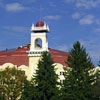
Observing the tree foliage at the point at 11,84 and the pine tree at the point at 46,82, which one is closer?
the pine tree at the point at 46,82

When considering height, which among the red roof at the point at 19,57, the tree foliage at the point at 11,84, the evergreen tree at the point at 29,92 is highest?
the red roof at the point at 19,57

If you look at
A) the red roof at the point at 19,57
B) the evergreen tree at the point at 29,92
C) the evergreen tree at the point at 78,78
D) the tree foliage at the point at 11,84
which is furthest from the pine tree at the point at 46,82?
the red roof at the point at 19,57

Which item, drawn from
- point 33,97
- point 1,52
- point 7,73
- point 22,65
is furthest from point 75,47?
point 1,52

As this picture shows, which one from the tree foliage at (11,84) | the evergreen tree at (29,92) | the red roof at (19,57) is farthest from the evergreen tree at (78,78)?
the red roof at (19,57)

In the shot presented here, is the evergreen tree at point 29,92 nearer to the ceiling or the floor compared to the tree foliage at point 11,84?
nearer to the floor

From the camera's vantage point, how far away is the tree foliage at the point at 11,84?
73500 millimetres

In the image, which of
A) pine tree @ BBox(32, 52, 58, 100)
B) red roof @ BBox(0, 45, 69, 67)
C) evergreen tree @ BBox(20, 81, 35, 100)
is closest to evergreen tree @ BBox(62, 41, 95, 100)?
pine tree @ BBox(32, 52, 58, 100)

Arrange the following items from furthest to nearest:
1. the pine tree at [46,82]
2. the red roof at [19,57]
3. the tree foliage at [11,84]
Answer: the red roof at [19,57], the tree foliage at [11,84], the pine tree at [46,82]

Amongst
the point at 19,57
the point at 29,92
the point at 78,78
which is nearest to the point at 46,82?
the point at 29,92

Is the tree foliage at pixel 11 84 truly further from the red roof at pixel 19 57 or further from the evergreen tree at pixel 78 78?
the red roof at pixel 19 57

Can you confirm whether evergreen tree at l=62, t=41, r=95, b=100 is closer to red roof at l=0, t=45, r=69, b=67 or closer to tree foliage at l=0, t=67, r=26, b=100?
tree foliage at l=0, t=67, r=26, b=100

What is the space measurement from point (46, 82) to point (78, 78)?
6450 mm

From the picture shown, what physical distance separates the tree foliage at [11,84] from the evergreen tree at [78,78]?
66.9 ft

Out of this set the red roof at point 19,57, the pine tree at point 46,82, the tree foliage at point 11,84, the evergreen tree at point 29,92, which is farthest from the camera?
the red roof at point 19,57
